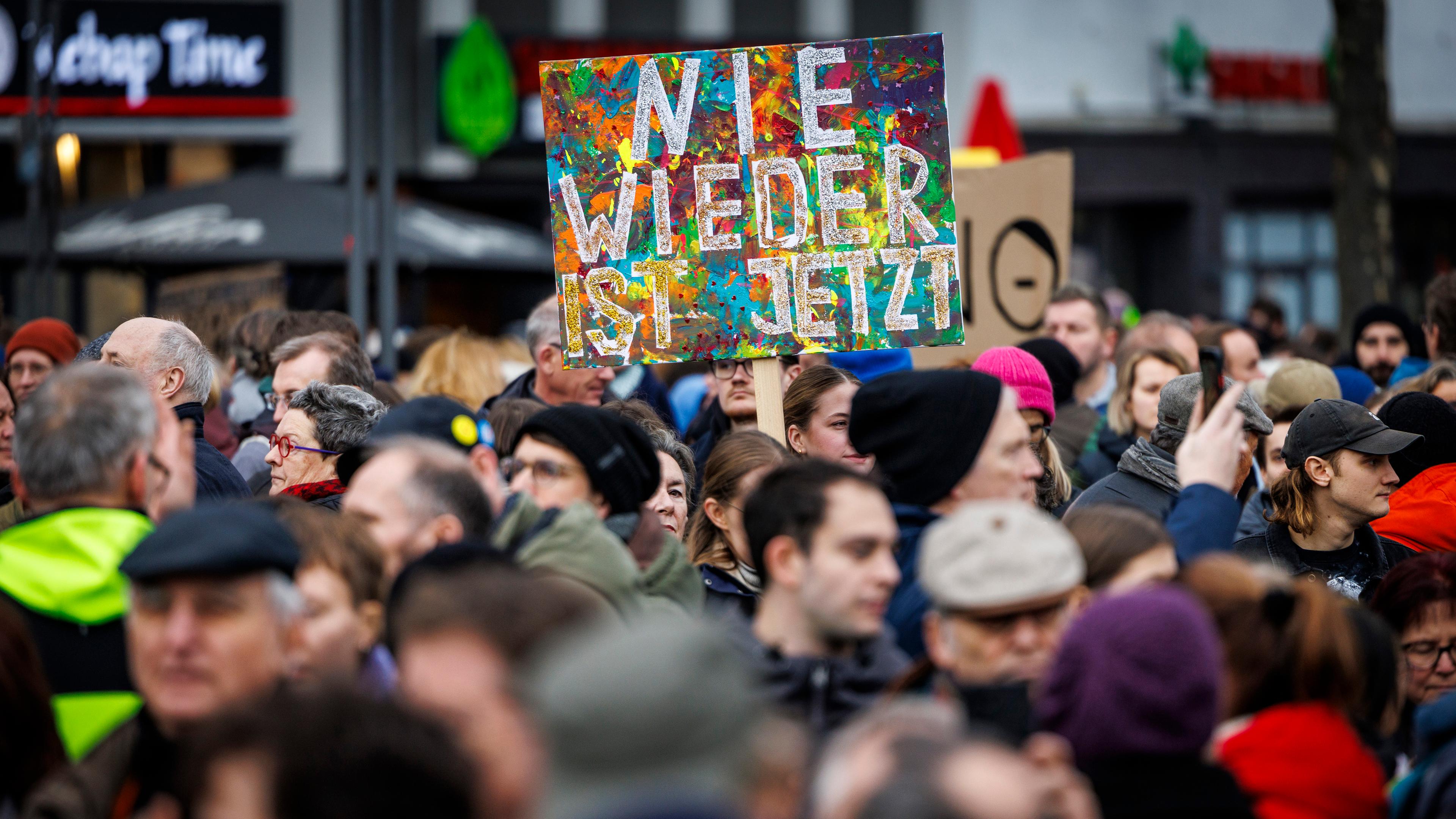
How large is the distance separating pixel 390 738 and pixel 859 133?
3.45 meters

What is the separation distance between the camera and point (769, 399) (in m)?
5.35

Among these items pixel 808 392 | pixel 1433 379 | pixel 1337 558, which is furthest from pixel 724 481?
pixel 1433 379

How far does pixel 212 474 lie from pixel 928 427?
7.75ft

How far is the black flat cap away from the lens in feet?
9.95

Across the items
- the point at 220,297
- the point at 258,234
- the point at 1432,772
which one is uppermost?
the point at 258,234

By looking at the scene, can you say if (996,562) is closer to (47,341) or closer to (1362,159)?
(47,341)

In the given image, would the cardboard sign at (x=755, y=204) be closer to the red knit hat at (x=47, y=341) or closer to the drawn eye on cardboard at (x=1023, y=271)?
the drawn eye on cardboard at (x=1023, y=271)

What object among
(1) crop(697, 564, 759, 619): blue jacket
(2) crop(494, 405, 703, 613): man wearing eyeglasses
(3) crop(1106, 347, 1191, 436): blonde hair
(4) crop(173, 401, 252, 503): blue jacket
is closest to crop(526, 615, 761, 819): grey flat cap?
(2) crop(494, 405, 703, 613): man wearing eyeglasses

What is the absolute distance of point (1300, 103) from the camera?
2330 centimetres

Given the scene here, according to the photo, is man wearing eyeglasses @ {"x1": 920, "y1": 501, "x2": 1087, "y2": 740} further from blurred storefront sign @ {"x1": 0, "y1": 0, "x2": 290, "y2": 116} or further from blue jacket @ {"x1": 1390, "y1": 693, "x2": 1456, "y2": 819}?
blurred storefront sign @ {"x1": 0, "y1": 0, "x2": 290, "y2": 116}

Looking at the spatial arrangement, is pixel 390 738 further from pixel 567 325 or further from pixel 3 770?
pixel 567 325

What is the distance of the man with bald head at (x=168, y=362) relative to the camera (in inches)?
211

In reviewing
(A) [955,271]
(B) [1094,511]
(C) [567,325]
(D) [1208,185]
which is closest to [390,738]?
(B) [1094,511]

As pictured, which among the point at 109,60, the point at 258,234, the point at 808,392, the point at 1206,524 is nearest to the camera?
the point at 1206,524
